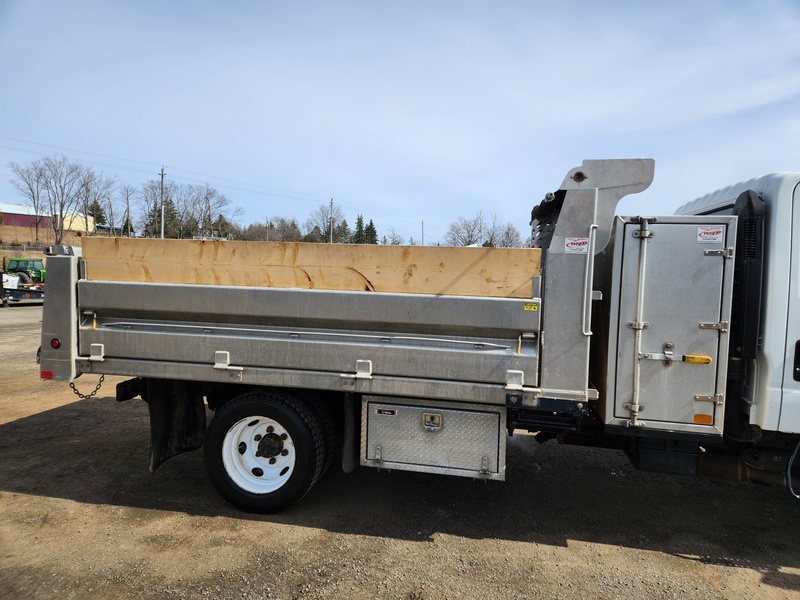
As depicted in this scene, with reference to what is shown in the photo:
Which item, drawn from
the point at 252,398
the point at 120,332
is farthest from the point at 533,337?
the point at 120,332

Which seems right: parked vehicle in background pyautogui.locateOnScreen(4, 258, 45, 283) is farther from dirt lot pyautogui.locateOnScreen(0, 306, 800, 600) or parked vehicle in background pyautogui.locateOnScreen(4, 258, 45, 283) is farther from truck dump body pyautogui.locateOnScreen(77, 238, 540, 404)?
truck dump body pyautogui.locateOnScreen(77, 238, 540, 404)

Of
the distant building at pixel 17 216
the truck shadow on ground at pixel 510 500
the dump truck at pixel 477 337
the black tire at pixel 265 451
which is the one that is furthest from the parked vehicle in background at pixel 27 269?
the distant building at pixel 17 216

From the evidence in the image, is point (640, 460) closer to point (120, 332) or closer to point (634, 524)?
point (634, 524)

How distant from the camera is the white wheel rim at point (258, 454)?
13.0 ft

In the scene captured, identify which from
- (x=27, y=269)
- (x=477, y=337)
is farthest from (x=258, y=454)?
(x=27, y=269)

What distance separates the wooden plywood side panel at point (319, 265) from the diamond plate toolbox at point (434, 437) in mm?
863

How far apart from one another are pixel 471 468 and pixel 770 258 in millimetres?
2406

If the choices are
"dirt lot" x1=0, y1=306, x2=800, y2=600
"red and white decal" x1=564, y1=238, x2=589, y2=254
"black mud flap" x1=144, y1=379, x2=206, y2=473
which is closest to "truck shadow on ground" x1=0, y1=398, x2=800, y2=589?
"dirt lot" x1=0, y1=306, x2=800, y2=600

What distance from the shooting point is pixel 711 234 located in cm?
323

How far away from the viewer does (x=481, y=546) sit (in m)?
3.61

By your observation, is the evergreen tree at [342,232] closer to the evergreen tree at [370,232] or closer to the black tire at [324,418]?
the evergreen tree at [370,232]

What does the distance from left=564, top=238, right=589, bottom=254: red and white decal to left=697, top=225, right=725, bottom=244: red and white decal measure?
71cm

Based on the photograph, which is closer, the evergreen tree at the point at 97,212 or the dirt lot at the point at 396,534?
the dirt lot at the point at 396,534

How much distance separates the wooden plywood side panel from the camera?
11.2 feet
